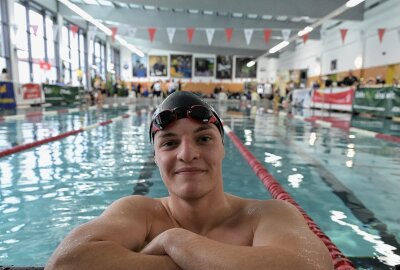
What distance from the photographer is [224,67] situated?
1513 inches

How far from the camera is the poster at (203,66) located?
38062mm

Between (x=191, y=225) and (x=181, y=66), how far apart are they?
37386 mm

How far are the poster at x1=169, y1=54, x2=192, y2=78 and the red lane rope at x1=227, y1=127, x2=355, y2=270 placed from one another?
3134 cm

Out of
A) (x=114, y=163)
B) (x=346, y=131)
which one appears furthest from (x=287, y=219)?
(x=346, y=131)

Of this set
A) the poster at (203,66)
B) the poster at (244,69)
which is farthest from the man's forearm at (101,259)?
the poster at (244,69)

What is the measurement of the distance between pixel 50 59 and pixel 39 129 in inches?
558

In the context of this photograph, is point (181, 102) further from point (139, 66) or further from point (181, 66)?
point (139, 66)

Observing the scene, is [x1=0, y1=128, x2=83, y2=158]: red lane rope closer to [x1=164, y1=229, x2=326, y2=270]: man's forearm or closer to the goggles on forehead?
the goggles on forehead

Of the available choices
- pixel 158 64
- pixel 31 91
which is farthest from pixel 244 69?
pixel 31 91

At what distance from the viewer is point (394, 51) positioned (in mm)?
15047

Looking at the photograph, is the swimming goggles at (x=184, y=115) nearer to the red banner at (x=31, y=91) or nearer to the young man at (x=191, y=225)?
the young man at (x=191, y=225)

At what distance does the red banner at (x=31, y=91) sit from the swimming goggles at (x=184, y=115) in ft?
55.7

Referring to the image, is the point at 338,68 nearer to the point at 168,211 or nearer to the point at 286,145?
the point at 286,145

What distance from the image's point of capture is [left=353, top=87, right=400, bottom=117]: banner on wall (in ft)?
38.2
